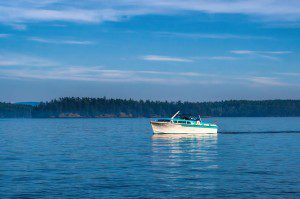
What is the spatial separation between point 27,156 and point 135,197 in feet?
104

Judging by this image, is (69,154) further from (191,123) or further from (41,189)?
(191,123)

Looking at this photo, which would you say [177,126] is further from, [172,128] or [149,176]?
[149,176]

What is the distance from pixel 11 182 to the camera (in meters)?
41.6

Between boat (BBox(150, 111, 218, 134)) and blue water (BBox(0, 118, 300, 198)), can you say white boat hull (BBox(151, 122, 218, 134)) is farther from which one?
blue water (BBox(0, 118, 300, 198))

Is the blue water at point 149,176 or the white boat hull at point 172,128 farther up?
the white boat hull at point 172,128

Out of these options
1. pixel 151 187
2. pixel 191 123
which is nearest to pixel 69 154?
pixel 151 187

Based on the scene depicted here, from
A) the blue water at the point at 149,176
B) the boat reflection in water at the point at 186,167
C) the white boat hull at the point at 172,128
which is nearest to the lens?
the blue water at the point at 149,176

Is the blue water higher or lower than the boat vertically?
lower

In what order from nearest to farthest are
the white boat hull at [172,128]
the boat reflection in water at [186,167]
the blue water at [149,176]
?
the blue water at [149,176], the boat reflection in water at [186,167], the white boat hull at [172,128]

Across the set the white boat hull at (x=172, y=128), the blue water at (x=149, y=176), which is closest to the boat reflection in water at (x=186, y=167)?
the blue water at (x=149, y=176)

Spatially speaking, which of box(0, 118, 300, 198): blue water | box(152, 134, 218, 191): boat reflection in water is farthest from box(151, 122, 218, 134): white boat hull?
box(0, 118, 300, 198): blue water

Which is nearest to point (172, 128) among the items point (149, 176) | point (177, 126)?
point (177, 126)

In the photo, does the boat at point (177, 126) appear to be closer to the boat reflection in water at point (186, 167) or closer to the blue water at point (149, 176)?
the boat reflection in water at point (186, 167)

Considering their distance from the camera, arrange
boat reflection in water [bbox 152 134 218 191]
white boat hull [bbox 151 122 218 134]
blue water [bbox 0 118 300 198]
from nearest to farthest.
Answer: blue water [bbox 0 118 300 198] < boat reflection in water [bbox 152 134 218 191] < white boat hull [bbox 151 122 218 134]
